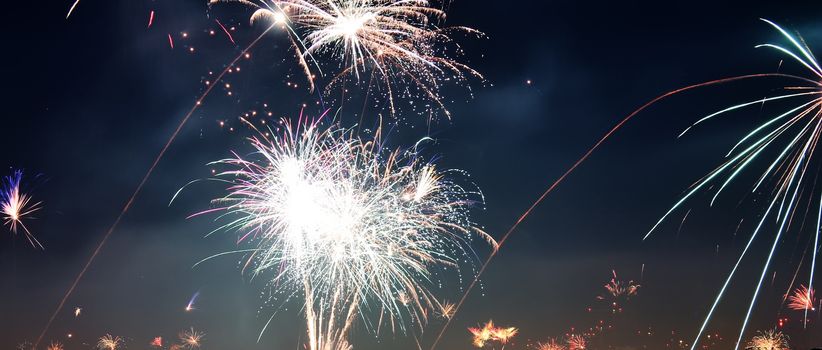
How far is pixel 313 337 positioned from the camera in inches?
817

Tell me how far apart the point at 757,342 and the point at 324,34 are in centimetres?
4894

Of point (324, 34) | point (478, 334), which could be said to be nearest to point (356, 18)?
point (324, 34)

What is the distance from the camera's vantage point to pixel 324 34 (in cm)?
1546

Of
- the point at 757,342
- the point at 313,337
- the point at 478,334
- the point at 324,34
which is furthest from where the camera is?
the point at 478,334

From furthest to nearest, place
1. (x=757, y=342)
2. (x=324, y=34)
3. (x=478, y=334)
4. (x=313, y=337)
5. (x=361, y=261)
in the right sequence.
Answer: (x=478, y=334), (x=757, y=342), (x=313, y=337), (x=361, y=261), (x=324, y=34)

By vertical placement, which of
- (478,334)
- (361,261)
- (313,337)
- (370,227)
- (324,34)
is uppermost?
(478,334)

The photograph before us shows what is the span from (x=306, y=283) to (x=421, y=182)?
18.0ft

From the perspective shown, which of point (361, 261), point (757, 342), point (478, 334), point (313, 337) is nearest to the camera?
point (361, 261)

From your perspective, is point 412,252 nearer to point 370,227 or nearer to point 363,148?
→ point 370,227

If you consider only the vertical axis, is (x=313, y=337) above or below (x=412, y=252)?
below

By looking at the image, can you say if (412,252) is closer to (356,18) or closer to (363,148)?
(363,148)

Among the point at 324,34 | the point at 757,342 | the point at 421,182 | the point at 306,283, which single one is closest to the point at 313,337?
the point at 306,283

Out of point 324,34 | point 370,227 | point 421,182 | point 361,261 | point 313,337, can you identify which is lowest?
point 313,337

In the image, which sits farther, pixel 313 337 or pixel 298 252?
pixel 313 337
